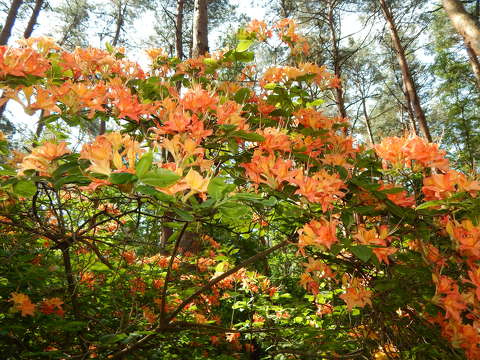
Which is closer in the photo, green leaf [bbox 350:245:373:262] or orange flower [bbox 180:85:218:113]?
green leaf [bbox 350:245:373:262]

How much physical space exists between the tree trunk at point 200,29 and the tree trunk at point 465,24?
9.18 ft

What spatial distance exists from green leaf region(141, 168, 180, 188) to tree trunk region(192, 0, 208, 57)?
3.36 metres

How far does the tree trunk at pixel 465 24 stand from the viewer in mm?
3484

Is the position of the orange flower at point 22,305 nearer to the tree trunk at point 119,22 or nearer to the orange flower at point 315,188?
the orange flower at point 315,188

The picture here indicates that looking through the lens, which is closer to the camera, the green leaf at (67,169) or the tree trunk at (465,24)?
the green leaf at (67,169)

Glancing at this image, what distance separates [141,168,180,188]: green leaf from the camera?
0.77 metres

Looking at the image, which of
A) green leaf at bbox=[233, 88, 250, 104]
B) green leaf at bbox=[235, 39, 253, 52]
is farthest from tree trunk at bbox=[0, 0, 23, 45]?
green leaf at bbox=[233, 88, 250, 104]

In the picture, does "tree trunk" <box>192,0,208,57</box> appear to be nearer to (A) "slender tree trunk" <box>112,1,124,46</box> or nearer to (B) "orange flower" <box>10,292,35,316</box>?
(B) "orange flower" <box>10,292,35,316</box>

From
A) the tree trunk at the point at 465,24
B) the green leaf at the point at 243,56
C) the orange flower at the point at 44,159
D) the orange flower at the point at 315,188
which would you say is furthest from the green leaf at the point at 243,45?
the tree trunk at the point at 465,24

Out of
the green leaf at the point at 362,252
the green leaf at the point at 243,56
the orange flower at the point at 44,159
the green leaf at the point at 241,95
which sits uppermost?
the green leaf at the point at 243,56

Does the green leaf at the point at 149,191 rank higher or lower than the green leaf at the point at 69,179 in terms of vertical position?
lower

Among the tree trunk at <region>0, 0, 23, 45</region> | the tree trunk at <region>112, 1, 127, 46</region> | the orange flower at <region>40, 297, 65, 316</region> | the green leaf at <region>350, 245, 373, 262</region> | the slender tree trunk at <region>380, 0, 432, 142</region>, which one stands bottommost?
the orange flower at <region>40, 297, 65, 316</region>

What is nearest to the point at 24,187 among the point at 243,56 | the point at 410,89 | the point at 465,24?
the point at 243,56

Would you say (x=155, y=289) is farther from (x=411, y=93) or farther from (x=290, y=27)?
(x=411, y=93)
